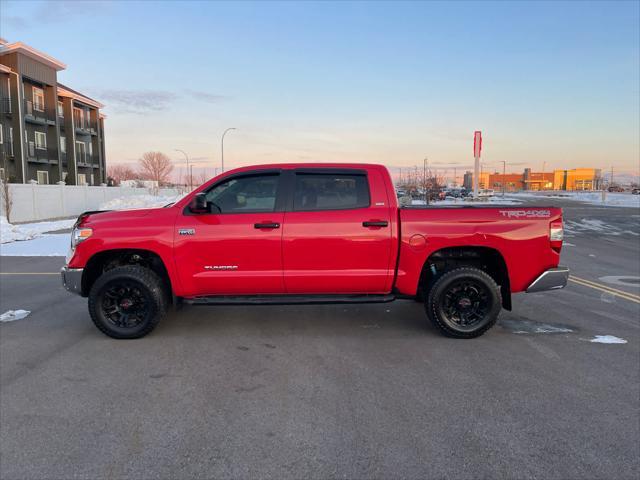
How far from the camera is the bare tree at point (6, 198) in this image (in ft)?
70.7

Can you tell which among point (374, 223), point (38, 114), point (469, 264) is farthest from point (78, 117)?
point (469, 264)

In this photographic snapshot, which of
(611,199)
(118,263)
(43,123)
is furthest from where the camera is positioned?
(611,199)

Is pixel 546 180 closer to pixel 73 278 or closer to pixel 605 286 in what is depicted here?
pixel 605 286

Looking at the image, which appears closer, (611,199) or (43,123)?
(43,123)

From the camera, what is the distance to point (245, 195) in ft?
17.8

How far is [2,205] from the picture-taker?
22547mm

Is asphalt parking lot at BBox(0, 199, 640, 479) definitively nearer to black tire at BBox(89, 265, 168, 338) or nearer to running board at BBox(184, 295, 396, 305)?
black tire at BBox(89, 265, 168, 338)

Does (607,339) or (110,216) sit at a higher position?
(110,216)

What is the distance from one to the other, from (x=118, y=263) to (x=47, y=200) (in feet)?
82.3

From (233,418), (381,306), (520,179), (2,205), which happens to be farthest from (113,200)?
(520,179)

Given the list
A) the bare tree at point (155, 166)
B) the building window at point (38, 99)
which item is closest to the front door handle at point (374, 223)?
the building window at point (38, 99)

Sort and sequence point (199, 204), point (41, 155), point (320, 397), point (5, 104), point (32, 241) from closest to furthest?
point (320, 397), point (199, 204), point (32, 241), point (5, 104), point (41, 155)

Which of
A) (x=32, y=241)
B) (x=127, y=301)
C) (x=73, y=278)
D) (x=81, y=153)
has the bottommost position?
(x=32, y=241)

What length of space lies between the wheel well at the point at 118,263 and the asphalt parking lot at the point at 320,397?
25.9 inches
